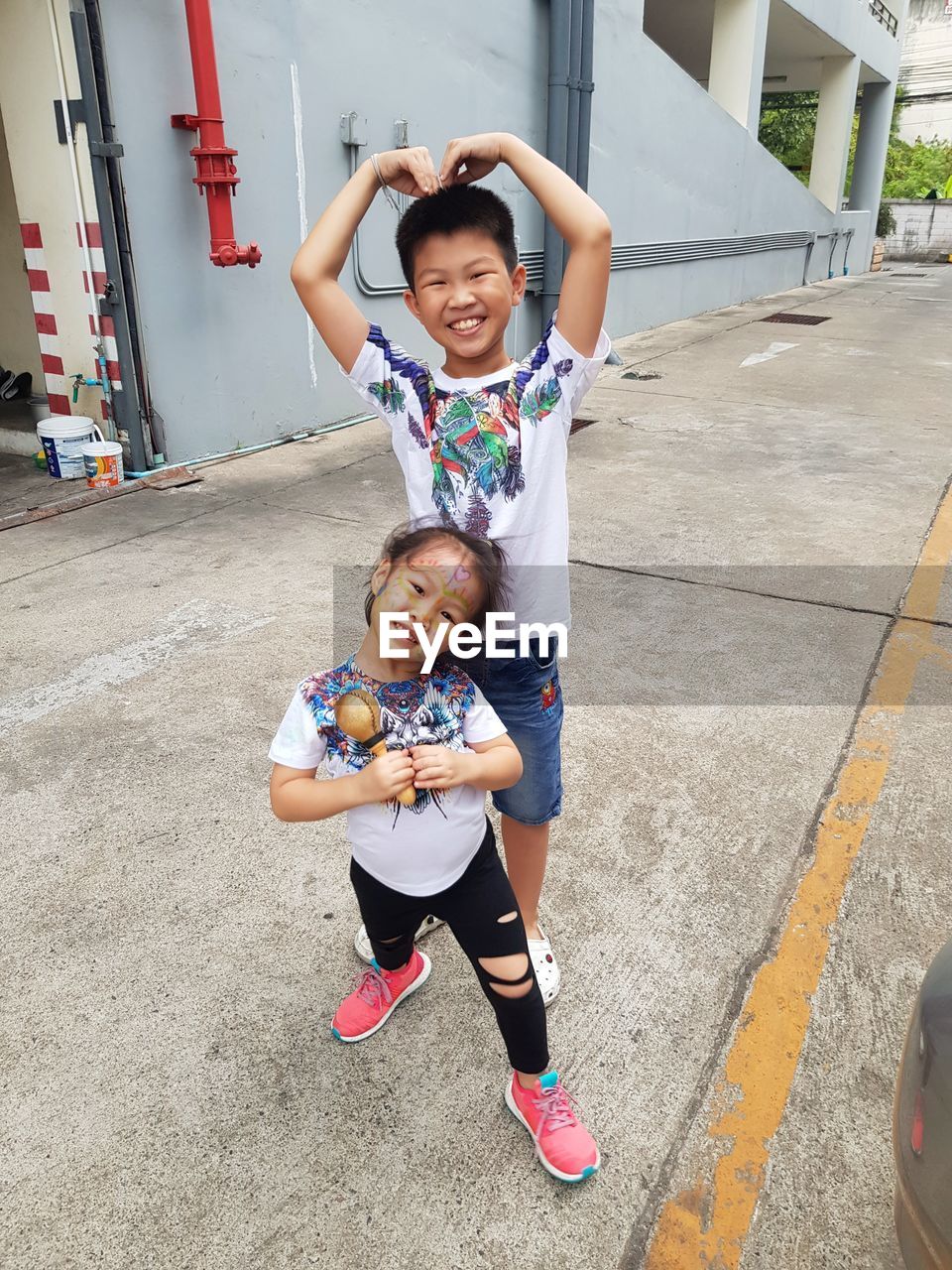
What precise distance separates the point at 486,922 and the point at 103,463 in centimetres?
497

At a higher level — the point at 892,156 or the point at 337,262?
the point at 892,156

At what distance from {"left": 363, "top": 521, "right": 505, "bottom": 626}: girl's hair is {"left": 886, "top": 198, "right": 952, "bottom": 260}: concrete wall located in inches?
1118

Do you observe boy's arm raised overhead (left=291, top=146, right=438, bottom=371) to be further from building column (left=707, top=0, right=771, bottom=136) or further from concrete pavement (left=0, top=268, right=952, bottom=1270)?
building column (left=707, top=0, right=771, bottom=136)

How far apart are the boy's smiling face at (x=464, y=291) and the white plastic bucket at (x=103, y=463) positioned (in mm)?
4585

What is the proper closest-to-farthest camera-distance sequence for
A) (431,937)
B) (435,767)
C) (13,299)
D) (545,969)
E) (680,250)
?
1. (435,767)
2. (545,969)
3. (431,937)
4. (13,299)
5. (680,250)

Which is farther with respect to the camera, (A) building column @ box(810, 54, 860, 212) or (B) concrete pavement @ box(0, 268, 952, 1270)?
(A) building column @ box(810, 54, 860, 212)

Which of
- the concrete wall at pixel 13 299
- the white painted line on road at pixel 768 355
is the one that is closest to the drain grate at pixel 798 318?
the white painted line on road at pixel 768 355

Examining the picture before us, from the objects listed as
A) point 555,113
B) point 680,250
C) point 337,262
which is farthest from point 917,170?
point 337,262

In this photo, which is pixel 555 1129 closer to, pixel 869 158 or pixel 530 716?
pixel 530 716

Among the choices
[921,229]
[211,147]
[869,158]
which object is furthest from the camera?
[921,229]

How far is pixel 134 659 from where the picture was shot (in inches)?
147

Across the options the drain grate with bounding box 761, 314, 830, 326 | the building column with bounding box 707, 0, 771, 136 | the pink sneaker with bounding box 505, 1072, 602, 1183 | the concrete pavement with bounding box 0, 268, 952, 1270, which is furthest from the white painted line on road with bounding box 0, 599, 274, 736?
the building column with bounding box 707, 0, 771, 136

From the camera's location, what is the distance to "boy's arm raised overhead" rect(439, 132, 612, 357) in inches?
66.2

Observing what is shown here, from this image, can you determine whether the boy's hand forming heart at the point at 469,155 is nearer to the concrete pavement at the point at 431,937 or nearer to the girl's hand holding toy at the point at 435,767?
the girl's hand holding toy at the point at 435,767
